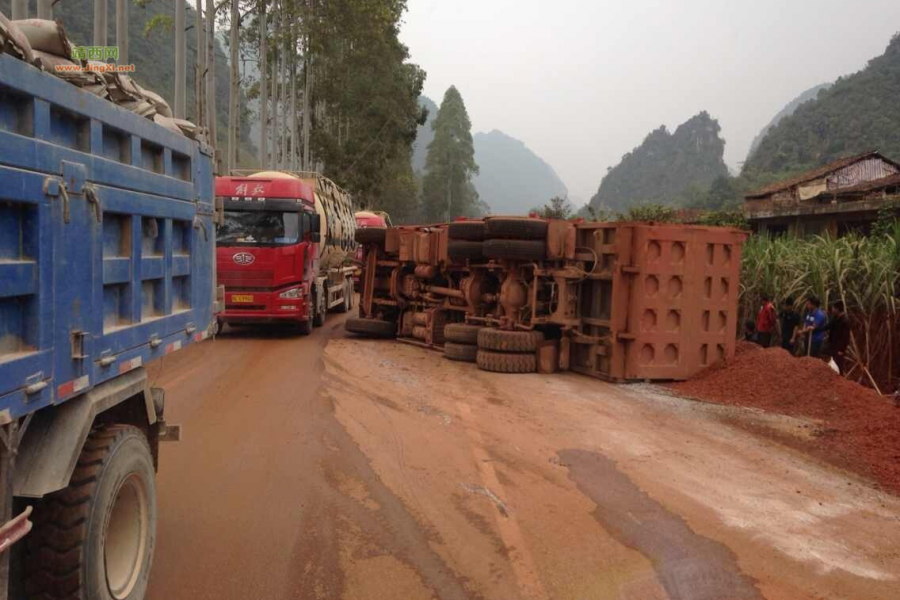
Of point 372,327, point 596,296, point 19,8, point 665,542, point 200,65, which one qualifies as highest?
point 200,65

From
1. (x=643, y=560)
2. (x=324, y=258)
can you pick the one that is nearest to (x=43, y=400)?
(x=643, y=560)

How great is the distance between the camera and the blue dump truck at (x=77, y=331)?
2676mm

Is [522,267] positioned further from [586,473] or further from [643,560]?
[643,560]

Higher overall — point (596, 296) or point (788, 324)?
point (596, 296)

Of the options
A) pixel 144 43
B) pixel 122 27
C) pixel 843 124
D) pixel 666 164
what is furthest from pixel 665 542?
pixel 666 164

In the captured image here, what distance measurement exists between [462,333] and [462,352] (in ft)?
1.08

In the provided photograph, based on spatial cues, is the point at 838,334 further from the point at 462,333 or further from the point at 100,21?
the point at 100,21

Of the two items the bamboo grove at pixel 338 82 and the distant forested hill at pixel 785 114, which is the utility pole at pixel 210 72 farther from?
the distant forested hill at pixel 785 114

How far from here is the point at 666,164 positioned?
111 metres

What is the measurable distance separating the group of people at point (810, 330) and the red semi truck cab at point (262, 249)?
8755 millimetres

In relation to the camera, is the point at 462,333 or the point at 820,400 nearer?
the point at 820,400

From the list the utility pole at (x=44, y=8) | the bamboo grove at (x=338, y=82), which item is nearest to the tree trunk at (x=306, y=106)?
the bamboo grove at (x=338, y=82)

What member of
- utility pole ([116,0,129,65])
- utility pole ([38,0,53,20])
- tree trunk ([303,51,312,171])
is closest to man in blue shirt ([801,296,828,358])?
utility pole ([38,0,53,20])

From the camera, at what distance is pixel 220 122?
6738cm
